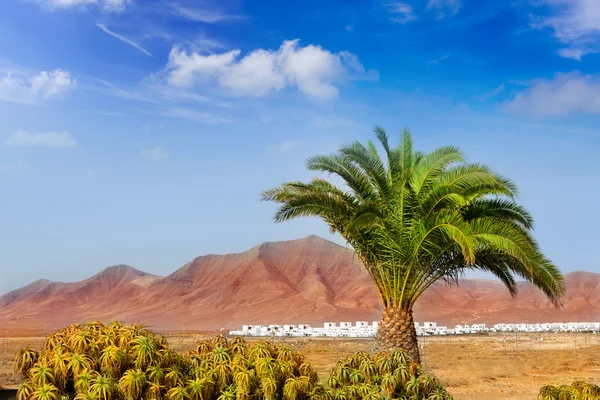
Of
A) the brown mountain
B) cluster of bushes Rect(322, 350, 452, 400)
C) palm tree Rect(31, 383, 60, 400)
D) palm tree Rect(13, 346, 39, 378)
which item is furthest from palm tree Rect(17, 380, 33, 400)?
the brown mountain

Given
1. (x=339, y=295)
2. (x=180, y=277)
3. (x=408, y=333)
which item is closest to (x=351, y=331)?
(x=339, y=295)

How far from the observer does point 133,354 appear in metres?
9.98

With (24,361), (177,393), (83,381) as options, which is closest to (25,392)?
(24,361)

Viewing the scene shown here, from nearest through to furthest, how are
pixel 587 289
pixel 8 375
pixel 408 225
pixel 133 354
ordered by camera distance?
pixel 133 354 < pixel 408 225 < pixel 8 375 < pixel 587 289

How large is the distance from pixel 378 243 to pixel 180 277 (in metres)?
174

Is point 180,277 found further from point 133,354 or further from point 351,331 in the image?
point 133,354

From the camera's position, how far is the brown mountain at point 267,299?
146125 mm

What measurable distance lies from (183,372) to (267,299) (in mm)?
146011

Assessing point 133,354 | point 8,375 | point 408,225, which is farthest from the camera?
point 8,375

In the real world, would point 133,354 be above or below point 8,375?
above

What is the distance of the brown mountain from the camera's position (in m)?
146

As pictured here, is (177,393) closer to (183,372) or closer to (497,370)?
→ (183,372)

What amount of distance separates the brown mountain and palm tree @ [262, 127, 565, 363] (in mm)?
119755

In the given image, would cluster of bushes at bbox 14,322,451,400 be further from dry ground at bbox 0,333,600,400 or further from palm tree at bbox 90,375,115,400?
dry ground at bbox 0,333,600,400
